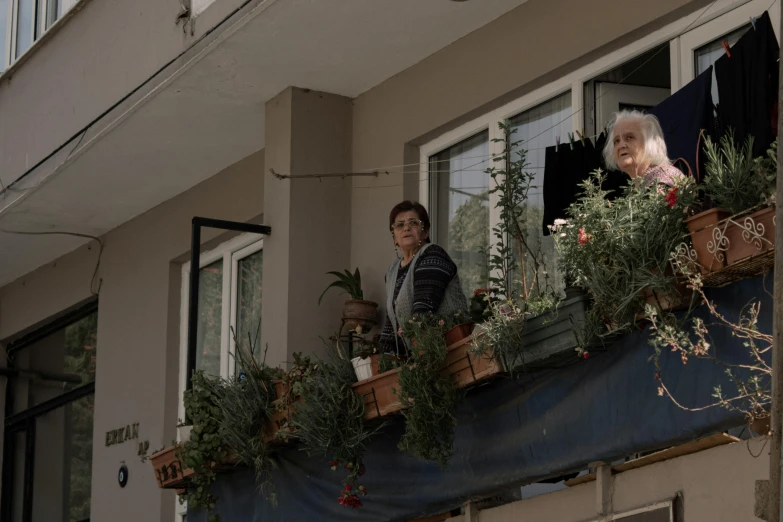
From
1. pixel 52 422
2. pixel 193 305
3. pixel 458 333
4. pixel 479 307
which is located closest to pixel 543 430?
pixel 458 333

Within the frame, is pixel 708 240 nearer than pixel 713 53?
Yes

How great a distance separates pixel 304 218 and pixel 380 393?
2.32 m

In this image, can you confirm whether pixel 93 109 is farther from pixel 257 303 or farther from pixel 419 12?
pixel 419 12

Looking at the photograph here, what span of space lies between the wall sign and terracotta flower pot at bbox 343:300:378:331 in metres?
3.30

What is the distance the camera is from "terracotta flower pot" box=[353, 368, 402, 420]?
25.4 ft

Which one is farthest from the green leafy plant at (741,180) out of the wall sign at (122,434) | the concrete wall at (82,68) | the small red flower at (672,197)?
the wall sign at (122,434)

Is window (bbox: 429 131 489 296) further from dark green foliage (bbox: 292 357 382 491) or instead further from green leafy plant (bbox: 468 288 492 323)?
dark green foliage (bbox: 292 357 382 491)

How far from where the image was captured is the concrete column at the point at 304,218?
9.73 meters

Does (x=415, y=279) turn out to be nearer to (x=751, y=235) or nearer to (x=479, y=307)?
(x=479, y=307)

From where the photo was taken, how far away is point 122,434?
484 inches

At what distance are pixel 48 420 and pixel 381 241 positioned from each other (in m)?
6.16

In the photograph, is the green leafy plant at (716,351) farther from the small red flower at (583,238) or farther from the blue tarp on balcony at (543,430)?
the small red flower at (583,238)

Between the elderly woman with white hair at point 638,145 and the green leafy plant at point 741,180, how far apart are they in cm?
85

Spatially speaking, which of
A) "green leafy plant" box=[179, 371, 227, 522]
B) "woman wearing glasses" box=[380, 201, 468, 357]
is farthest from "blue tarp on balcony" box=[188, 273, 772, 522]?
"woman wearing glasses" box=[380, 201, 468, 357]
